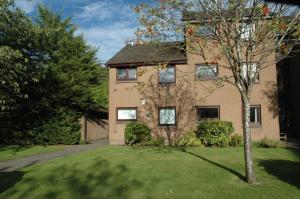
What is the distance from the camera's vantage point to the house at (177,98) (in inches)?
914

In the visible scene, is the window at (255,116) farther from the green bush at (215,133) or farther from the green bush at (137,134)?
the green bush at (137,134)

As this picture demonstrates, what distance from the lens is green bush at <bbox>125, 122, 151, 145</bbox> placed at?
76.5ft

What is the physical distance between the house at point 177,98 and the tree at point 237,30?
10297 millimetres

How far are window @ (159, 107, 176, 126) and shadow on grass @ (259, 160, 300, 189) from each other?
10.4 metres

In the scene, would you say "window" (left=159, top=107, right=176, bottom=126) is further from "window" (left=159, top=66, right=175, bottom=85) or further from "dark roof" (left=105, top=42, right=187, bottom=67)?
"dark roof" (left=105, top=42, right=187, bottom=67)

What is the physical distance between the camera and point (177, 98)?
24344 mm

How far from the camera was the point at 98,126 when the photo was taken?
33.2 metres

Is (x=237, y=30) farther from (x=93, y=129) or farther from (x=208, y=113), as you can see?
(x=93, y=129)

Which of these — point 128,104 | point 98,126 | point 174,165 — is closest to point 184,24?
point 174,165

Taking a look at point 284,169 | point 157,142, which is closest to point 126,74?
point 157,142

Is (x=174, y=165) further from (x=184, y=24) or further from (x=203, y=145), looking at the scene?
(x=203, y=145)

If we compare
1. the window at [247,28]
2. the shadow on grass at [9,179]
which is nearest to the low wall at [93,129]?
the shadow on grass at [9,179]

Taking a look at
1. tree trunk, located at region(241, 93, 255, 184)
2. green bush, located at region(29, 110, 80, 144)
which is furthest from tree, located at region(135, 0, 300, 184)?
green bush, located at region(29, 110, 80, 144)

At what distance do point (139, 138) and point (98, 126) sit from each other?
10639mm
